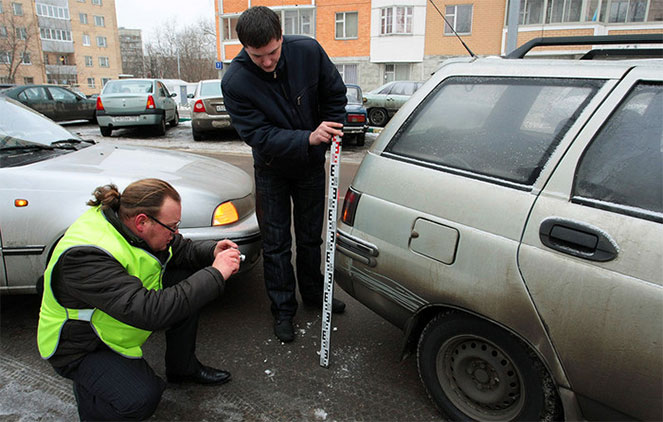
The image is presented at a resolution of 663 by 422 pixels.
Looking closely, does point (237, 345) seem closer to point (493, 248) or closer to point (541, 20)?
point (493, 248)

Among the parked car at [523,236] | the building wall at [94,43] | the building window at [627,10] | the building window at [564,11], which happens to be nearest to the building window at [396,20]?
the building window at [564,11]

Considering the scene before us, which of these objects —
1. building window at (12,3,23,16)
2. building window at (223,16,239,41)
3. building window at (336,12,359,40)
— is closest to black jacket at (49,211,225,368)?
building window at (336,12,359,40)

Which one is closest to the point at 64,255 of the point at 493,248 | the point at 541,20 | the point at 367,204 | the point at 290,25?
the point at 367,204

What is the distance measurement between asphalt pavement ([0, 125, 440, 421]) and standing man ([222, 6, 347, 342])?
229mm

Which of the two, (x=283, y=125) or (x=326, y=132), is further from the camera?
(x=283, y=125)

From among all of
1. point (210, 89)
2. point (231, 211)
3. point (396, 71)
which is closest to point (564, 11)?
point (396, 71)

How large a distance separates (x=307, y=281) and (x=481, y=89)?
177cm

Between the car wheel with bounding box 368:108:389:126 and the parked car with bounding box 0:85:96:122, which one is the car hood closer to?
the car wheel with bounding box 368:108:389:126

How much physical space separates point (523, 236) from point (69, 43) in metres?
70.8

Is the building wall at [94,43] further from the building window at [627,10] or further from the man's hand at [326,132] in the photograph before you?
the man's hand at [326,132]

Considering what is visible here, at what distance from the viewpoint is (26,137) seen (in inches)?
123

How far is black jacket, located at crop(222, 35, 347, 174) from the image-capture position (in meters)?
2.53

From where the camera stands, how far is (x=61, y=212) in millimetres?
2613

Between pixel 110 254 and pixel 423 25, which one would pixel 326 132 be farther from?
pixel 423 25
